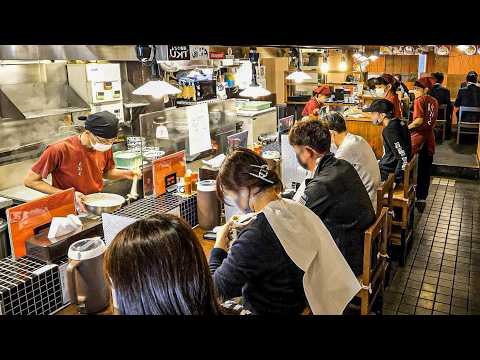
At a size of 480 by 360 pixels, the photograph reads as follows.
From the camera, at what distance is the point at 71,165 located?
3.65m

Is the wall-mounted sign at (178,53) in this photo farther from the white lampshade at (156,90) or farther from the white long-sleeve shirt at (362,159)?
the white long-sleeve shirt at (362,159)

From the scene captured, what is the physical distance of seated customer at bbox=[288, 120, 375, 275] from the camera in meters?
2.78

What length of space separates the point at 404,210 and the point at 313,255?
8.78 ft

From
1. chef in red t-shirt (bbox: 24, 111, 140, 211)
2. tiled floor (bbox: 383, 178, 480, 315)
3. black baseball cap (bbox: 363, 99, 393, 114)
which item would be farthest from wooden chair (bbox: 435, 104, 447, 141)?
chef in red t-shirt (bbox: 24, 111, 140, 211)

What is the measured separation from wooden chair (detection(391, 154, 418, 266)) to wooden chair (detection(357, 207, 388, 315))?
3.93 feet

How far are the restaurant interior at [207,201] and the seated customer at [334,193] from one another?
0.01 metres

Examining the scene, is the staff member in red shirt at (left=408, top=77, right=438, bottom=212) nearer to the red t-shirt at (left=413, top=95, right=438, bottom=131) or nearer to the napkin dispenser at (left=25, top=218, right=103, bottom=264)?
the red t-shirt at (left=413, top=95, right=438, bottom=131)

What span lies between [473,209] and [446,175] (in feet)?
6.36

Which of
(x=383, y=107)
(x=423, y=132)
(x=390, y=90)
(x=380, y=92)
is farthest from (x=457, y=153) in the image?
(x=383, y=107)

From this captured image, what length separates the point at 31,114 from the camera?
18.5 ft

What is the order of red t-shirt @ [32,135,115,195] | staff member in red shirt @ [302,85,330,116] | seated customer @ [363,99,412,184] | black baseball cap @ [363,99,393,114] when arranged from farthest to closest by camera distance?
staff member in red shirt @ [302,85,330,116] → black baseball cap @ [363,99,393,114] → seated customer @ [363,99,412,184] → red t-shirt @ [32,135,115,195]

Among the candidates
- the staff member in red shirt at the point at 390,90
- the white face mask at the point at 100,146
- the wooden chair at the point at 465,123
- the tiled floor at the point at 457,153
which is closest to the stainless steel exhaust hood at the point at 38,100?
the white face mask at the point at 100,146
